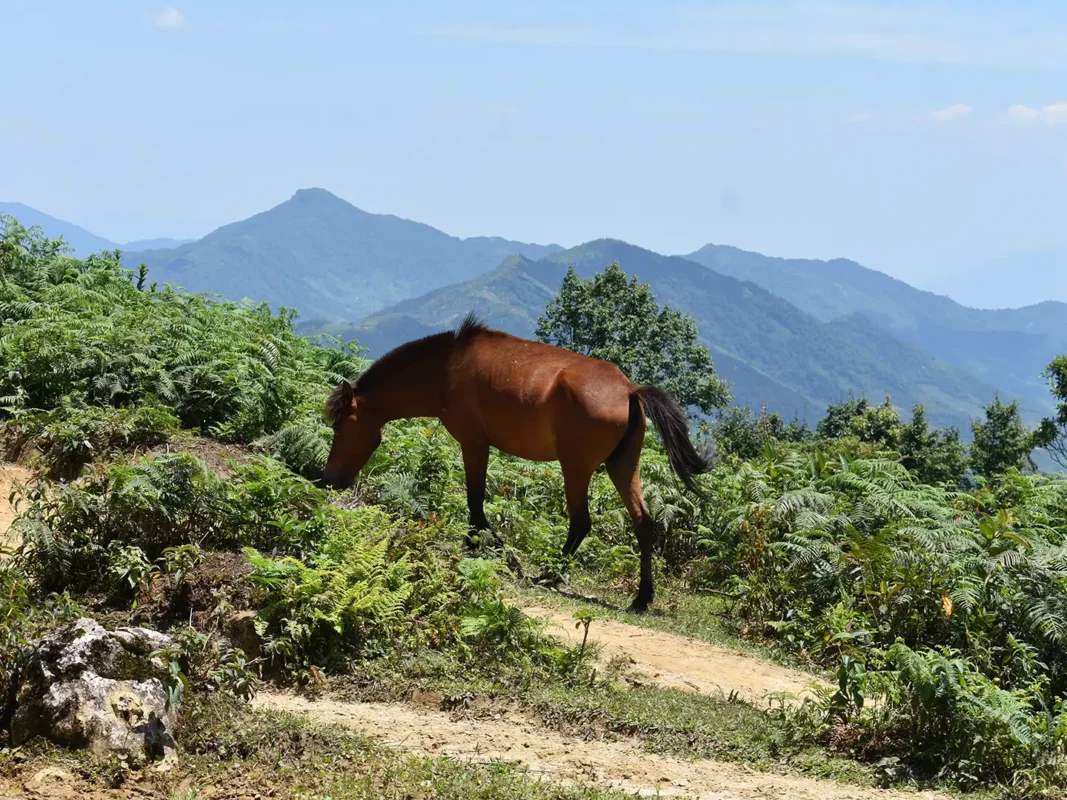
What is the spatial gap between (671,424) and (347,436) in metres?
3.54

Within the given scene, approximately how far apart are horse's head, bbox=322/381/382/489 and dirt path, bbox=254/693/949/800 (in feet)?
15.7

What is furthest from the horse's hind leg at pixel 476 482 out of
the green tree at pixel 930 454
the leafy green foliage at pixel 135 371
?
the green tree at pixel 930 454

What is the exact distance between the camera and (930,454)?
3347 centimetres

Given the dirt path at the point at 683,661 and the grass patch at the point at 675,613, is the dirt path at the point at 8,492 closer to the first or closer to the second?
the grass patch at the point at 675,613

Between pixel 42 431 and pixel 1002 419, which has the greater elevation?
pixel 1002 419

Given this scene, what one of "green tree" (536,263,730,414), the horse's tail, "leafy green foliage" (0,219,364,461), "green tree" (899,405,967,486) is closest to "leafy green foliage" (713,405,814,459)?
"green tree" (899,405,967,486)

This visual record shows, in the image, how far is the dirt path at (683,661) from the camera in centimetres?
818

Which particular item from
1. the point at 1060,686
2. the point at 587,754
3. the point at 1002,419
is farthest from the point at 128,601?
the point at 1002,419

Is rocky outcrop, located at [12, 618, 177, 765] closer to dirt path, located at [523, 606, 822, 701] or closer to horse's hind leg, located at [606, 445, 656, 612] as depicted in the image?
dirt path, located at [523, 606, 822, 701]

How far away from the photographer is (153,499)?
26.0 feet

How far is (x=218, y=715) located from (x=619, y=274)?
195 ft

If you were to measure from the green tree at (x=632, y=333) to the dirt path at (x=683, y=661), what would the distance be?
5130 cm

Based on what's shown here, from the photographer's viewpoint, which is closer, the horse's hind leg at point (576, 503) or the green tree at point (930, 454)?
the horse's hind leg at point (576, 503)

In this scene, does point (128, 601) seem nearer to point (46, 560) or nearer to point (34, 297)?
point (46, 560)
